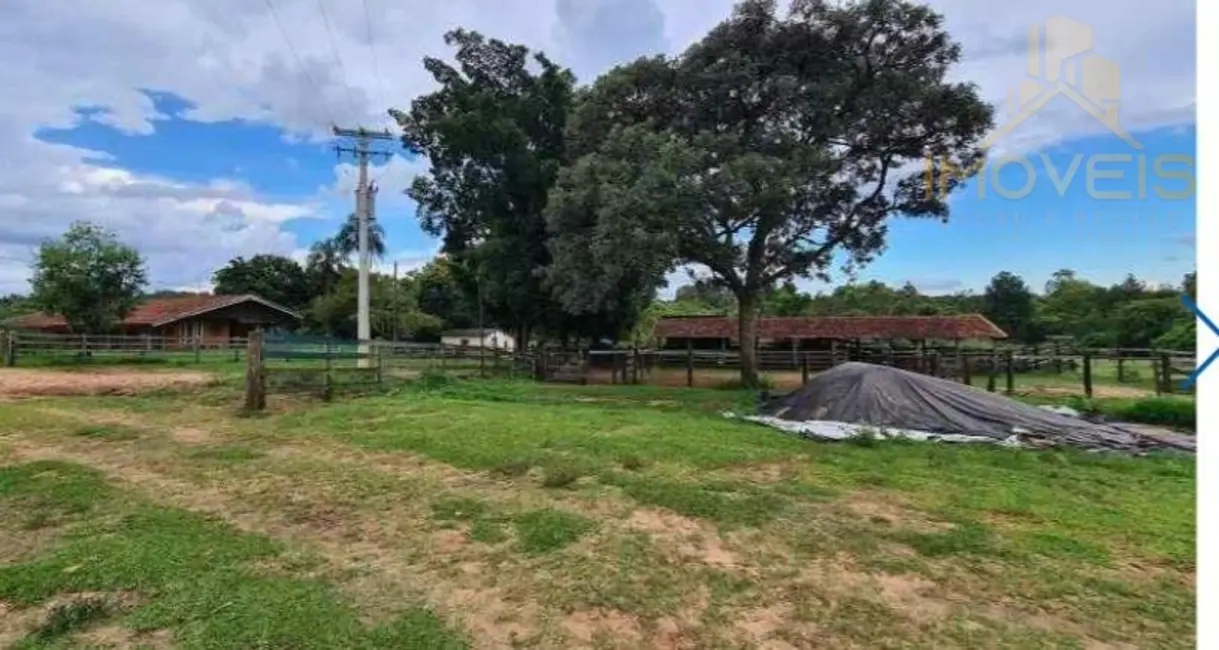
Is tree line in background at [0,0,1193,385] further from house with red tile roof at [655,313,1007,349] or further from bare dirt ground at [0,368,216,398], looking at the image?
house with red tile roof at [655,313,1007,349]

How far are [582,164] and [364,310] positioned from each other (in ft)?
33.0

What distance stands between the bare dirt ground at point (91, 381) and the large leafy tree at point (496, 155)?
956 centimetres

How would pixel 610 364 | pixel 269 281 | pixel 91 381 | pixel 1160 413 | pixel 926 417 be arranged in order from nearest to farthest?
1. pixel 926 417
2. pixel 1160 413
3. pixel 91 381
4. pixel 610 364
5. pixel 269 281

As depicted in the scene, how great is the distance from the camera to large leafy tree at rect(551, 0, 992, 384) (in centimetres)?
1320

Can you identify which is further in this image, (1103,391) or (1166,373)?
(1103,391)

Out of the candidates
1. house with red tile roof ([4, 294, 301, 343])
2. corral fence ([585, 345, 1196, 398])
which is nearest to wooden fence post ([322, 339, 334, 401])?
corral fence ([585, 345, 1196, 398])

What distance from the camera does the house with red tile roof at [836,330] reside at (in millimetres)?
31516

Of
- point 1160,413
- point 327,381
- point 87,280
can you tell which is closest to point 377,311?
point 87,280

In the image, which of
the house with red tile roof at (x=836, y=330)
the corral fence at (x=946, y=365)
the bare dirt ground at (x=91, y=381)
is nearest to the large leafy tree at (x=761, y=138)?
the corral fence at (x=946, y=365)

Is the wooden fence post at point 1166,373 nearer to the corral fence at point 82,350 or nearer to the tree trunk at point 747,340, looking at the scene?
the tree trunk at point 747,340

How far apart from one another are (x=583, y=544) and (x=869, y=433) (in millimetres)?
5400

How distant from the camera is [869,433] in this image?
8508 millimetres

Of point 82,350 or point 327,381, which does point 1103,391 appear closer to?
point 327,381

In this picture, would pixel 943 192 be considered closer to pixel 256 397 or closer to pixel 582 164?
pixel 582 164
